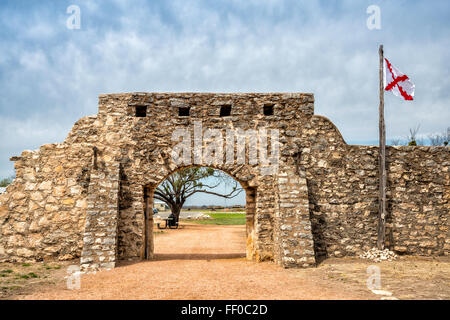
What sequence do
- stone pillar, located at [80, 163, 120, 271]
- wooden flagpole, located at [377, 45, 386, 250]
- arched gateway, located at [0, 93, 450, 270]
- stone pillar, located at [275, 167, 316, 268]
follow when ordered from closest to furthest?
stone pillar, located at [80, 163, 120, 271] → stone pillar, located at [275, 167, 316, 268] → arched gateway, located at [0, 93, 450, 270] → wooden flagpole, located at [377, 45, 386, 250]

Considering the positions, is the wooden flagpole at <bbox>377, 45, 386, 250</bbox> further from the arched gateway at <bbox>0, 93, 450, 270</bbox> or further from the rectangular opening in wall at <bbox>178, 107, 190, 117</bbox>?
the rectangular opening in wall at <bbox>178, 107, 190, 117</bbox>

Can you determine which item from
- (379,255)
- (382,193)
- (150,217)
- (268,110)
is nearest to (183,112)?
(268,110)

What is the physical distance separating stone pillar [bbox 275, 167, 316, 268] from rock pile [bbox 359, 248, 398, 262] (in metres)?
1.79

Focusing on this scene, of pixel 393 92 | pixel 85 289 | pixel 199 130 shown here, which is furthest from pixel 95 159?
pixel 393 92

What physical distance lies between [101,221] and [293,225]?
15.3 feet

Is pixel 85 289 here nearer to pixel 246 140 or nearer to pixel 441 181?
pixel 246 140

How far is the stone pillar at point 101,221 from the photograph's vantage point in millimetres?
7523

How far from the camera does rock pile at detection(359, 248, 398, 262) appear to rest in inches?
330

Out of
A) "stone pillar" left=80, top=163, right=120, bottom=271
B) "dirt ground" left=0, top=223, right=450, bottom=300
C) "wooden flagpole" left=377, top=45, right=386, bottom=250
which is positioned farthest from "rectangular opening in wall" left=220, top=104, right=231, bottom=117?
"wooden flagpole" left=377, top=45, right=386, bottom=250

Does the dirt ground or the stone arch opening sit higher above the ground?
the stone arch opening

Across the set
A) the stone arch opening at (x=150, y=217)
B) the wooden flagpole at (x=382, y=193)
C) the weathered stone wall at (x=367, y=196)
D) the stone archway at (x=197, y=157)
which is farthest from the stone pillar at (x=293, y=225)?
the wooden flagpole at (x=382, y=193)

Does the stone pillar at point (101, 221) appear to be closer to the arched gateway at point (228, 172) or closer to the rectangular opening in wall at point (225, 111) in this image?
the arched gateway at point (228, 172)

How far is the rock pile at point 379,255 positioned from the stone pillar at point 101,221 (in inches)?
250
